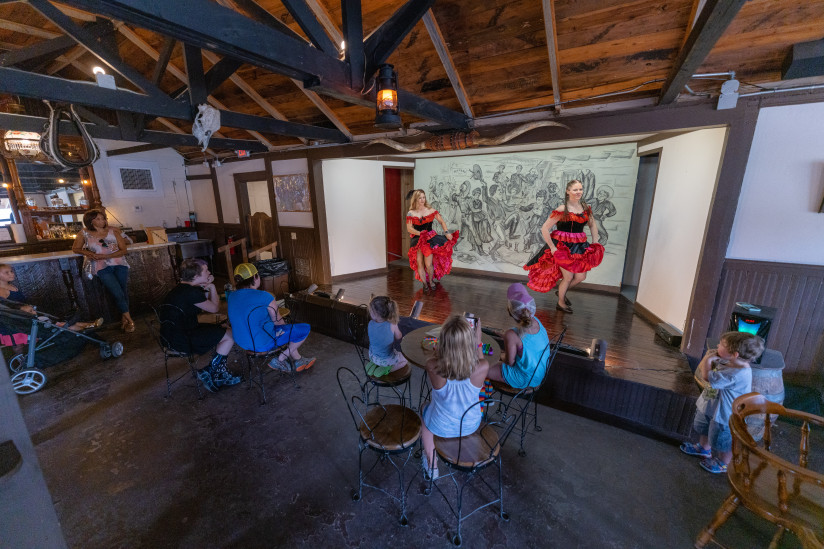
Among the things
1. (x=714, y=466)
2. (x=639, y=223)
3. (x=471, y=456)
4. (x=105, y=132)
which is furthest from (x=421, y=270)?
(x=105, y=132)

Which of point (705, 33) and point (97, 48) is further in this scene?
point (97, 48)

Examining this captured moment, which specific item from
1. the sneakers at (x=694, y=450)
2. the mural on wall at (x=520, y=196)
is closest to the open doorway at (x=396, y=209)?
the mural on wall at (x=520, y=196)

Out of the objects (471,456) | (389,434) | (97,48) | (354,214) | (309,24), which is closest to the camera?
(471,456)

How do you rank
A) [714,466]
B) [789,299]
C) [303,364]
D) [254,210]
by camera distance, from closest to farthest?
[714,466] < [789,299] < [303,364] < [254,210]

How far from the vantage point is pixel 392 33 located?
2529 millimetres

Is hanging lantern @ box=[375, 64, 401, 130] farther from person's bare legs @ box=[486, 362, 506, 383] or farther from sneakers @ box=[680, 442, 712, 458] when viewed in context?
sneakers @ box=[680, 442, 712, 458]

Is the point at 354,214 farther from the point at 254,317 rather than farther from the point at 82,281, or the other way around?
the point at 82,281

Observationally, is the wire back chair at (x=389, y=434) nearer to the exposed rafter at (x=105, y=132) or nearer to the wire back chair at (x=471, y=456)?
the wire back chair at (x=471, y=456)

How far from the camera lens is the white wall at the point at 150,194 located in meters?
7.62

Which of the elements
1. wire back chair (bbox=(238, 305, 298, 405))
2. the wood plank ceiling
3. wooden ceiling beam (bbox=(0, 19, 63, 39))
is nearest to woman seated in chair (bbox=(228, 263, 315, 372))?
wire back chair (bbox=(238, 305, 298, 405))

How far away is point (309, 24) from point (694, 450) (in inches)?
177

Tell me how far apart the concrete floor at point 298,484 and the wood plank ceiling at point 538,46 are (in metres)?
3.06

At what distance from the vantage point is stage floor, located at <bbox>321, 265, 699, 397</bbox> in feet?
10.8

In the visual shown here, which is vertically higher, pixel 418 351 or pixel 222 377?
pixel 418 351
